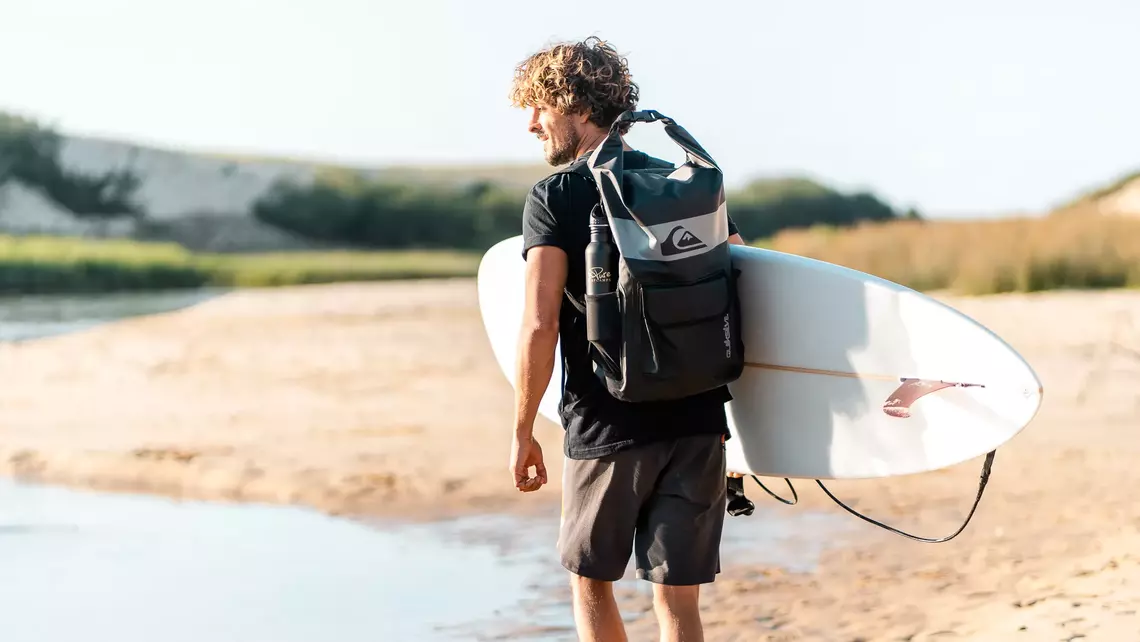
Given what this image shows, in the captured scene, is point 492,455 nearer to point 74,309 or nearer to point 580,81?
point 580,81

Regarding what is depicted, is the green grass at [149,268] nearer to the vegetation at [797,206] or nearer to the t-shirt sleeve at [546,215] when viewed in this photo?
the vegetation at [797,206]

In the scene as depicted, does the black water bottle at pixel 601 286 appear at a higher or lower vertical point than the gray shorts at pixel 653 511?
higher

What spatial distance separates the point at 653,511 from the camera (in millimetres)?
2508

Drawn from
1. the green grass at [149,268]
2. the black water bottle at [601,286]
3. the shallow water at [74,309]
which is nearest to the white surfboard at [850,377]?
the black water bottle at [601,286]

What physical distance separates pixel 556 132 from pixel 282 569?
2734mm

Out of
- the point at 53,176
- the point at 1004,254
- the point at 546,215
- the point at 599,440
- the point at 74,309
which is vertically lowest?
the point at 74,309

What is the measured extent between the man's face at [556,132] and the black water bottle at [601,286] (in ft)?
0.78

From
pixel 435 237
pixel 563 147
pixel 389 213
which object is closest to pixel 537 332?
pixel 563 147

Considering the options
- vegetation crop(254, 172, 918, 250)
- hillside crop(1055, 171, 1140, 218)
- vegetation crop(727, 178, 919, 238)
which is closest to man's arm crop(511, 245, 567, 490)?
hillside crop(1055, 171, 1140, 218)

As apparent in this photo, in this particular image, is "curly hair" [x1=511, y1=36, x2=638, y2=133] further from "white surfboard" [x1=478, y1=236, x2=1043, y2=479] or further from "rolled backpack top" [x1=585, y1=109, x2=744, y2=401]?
"white surfboard" [x1=478, y1=236, x2=1043, y2=479]

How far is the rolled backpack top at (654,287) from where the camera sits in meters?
2.41

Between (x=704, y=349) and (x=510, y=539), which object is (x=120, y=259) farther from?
(x=704, y=349)

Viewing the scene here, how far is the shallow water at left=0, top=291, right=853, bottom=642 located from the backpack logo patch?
1.75 metres

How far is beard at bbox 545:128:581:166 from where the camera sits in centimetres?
260
